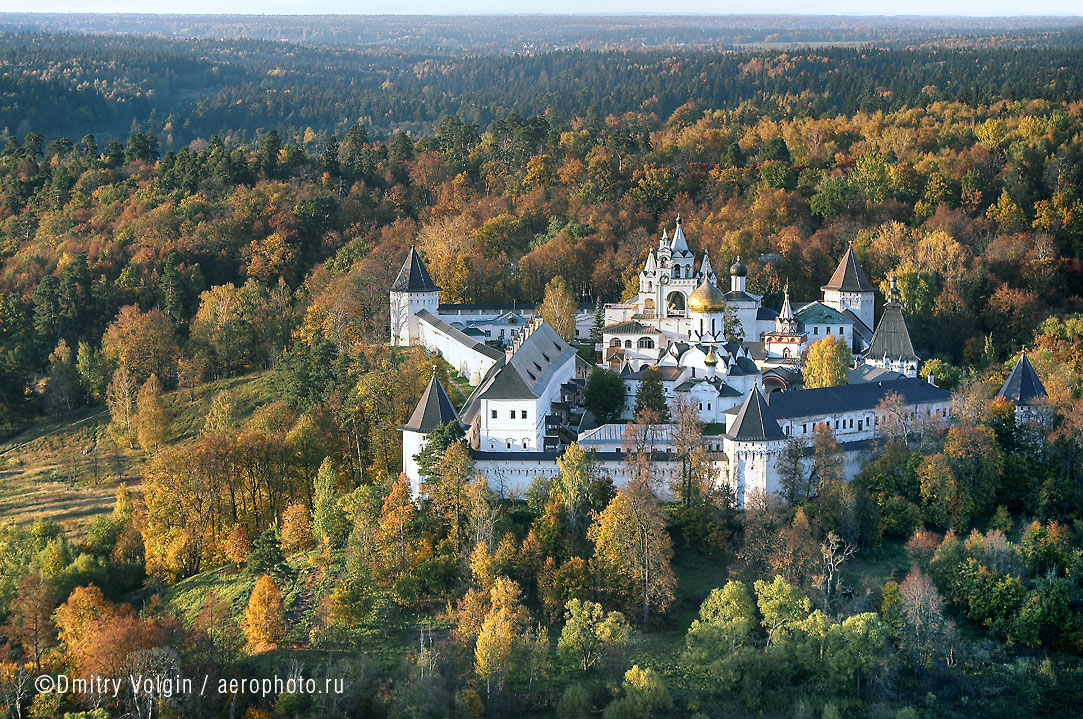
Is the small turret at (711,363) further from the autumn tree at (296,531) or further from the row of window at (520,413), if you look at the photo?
the autumn tree at (296,531)

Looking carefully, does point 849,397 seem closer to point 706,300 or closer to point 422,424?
point 706,300

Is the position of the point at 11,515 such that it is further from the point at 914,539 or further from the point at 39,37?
the point at 39,37

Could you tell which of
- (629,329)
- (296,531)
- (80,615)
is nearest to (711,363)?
(629,329)

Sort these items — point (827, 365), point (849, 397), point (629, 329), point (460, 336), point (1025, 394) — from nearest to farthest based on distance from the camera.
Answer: point (849, 397), point (1025, 394), point (827, 365), point (629, 329), point (460, 336)

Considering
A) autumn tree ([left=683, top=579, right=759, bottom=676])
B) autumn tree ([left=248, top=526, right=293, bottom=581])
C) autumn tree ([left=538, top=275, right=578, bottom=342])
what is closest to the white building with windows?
autumn tree ([left=538, top=275, right=578, bottom=342])

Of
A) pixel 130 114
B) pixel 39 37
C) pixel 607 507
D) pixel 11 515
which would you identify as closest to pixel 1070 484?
pixel 607 507

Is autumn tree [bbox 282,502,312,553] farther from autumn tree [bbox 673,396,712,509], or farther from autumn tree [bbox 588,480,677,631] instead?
autumn tree [bbox 673,396,712,509]

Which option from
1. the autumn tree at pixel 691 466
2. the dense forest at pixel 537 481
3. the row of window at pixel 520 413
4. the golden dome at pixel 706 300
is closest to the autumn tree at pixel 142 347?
the dense forest at pixel 537 481
